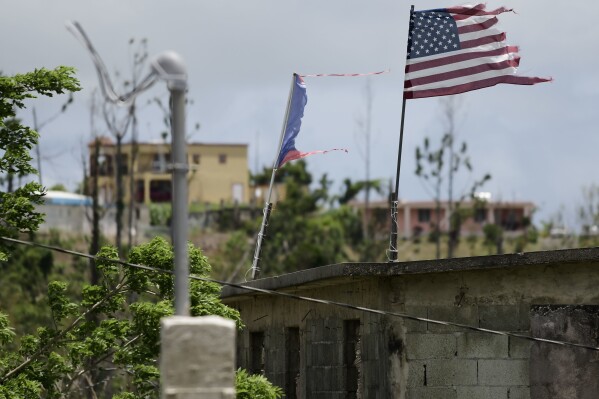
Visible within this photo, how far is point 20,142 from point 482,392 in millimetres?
7655

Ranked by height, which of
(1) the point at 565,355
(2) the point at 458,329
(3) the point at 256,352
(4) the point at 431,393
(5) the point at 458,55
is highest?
(5) the point at 458,55

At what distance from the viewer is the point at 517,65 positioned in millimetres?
20797

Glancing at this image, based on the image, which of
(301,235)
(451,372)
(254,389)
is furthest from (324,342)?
(301,235)

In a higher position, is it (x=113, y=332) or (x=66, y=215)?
(x=66, y=215)

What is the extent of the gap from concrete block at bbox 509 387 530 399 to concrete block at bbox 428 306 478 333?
90cm

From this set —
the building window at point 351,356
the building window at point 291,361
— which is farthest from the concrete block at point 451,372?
the building window at point 291,361

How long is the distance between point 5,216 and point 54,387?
8.18 ft

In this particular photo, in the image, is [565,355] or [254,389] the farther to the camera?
[254,389]

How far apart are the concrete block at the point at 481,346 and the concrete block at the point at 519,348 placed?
0.06 meters

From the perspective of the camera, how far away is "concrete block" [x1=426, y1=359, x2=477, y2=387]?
18172mm

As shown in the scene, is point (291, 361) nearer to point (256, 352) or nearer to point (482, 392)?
point (256, 352)

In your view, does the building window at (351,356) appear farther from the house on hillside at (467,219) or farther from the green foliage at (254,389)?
the house on hillside at (467,219)

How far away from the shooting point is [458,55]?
68.7 ft

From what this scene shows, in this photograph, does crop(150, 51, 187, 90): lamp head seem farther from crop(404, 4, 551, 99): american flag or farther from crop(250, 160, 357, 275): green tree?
crop(250, 160, 357, 275): green tree
